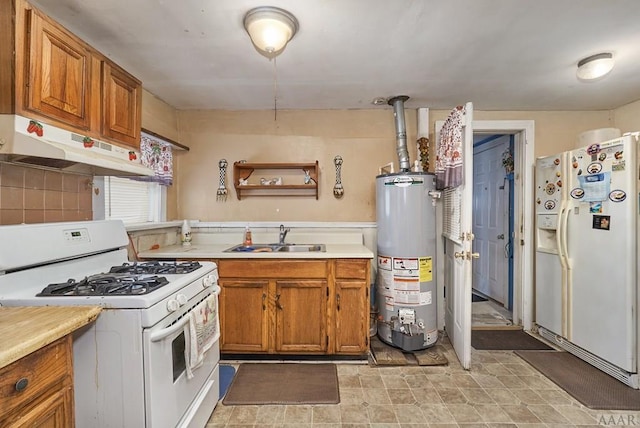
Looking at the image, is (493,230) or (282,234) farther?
(493,230)

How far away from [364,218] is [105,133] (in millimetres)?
2191

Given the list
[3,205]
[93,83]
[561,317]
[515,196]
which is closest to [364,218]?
[515,196]

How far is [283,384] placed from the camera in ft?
6.80

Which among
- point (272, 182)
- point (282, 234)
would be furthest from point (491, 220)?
point (272, 182)

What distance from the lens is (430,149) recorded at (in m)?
2.96

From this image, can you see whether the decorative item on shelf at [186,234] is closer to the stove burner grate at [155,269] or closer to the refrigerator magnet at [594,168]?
the stove burner grate at [155,269]

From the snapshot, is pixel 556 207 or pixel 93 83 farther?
pixel 556 207

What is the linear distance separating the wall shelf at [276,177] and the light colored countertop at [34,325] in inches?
75.2

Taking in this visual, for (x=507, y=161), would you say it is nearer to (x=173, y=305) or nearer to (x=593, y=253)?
(x=593, y=253)

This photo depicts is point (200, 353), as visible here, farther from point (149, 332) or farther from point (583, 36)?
point (583, 36)

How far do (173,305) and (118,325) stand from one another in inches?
8.0

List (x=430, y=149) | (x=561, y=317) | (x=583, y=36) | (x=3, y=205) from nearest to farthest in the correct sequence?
(x=3, y=205)
(x=583, y=36)
(x=561, y=317)
(x=430, y=149)

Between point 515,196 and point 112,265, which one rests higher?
point 515,196

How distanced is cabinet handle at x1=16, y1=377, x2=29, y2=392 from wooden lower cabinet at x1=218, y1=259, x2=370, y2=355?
1.49 meters
